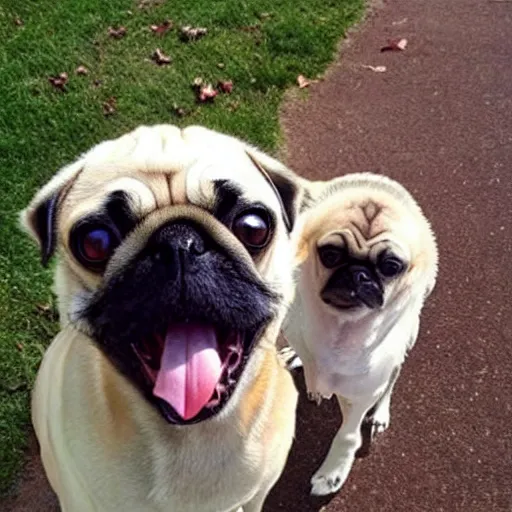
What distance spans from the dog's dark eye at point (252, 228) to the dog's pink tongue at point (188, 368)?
0.84ft

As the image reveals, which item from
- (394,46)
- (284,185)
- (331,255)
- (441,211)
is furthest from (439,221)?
(284,185)

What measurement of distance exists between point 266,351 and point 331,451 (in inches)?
49.8

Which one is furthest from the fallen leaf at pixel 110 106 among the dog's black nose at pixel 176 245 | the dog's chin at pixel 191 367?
the dog's black nose at pixel 176 245

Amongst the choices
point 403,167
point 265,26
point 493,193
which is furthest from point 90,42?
point 493,193

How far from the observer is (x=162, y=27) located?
6.06 metres

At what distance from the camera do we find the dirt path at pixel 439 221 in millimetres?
3996

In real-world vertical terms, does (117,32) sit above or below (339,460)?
above

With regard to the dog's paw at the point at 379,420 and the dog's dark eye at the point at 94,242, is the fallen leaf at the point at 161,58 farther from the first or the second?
the dog's dark eye at the point at 94,242

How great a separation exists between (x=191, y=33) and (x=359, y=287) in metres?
3.22

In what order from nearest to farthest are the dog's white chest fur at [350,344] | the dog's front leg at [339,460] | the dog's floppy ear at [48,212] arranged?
1. the dog's floppy ear at [48,212]
2. the dog's white chest fur at [350,344]
3. the dog's front leg at [339,460]

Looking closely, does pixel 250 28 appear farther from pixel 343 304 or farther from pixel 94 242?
pixel 94 242

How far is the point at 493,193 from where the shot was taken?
5.29 meters

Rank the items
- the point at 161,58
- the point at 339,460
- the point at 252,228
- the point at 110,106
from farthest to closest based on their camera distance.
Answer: the point at 161,58, the point at 110,106, the point at 339,460, the point at 252,228

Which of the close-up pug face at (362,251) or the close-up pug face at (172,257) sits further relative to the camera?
the close-up pug face at (362,251)
